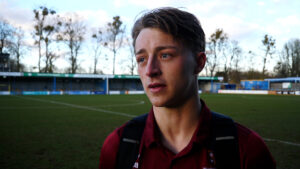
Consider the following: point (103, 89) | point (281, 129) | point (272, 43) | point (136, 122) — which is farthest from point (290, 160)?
point (272, 43)

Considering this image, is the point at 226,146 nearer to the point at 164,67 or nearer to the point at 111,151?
the point at 164,67

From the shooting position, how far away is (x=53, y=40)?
55312 millimetres

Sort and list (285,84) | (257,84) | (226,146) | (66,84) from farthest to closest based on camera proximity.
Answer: (257,84) → (66,84) → (285,84) → (226,146)

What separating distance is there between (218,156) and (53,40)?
194 ft

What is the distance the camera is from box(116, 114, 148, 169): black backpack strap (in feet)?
5.10

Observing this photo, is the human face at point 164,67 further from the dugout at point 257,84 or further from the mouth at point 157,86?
the dugout at point 257,84

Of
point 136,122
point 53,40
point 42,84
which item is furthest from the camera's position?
point 53,40

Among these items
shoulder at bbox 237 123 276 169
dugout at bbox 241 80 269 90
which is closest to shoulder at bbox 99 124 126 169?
shoulder at bbox 237 123 276 169

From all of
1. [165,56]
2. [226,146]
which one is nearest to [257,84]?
[226,146]

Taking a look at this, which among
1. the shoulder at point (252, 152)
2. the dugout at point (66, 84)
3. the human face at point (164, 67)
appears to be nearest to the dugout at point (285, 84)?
the dugout at point (66, 84)

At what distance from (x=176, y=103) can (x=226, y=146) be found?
1.25 ft

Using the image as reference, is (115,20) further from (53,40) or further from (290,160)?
(290,160)

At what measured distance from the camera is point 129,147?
1.58 metres

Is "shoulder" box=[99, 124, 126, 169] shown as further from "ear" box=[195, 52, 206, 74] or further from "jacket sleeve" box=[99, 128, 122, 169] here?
"ear" box=[195, 52, 206, 74]
